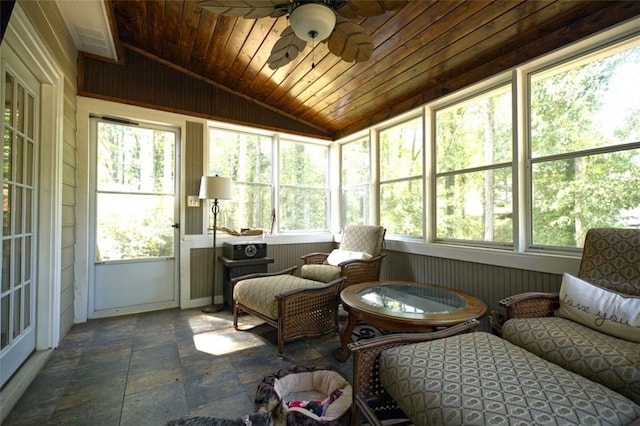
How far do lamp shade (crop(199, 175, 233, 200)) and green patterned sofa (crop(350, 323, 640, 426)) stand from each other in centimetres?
255

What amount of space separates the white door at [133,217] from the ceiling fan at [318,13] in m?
2.41

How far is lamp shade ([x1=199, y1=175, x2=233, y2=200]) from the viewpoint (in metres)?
3.29

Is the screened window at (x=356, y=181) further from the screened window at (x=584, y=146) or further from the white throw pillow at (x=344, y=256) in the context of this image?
the screened window at (x=584, y=146)

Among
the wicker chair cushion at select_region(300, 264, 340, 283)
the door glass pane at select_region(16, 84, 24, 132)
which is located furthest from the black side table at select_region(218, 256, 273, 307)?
the door glass pane at select_region(16, 84, 24, 132)

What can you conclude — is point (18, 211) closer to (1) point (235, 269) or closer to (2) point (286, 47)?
(1) point (235, 269)

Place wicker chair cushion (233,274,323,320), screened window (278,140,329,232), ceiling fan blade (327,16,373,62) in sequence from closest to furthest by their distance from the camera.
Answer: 1. ceiling fan blade (327,16,373,62)
2. wicker chair cushion (233,274,323,320)
3. screened window (278,140,329,232)

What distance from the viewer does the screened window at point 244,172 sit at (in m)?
3.83

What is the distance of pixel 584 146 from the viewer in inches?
82.6

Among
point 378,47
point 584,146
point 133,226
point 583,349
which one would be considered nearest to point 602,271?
point 583,349

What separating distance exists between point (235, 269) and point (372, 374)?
2.44m

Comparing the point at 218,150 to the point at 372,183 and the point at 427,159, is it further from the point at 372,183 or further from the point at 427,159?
the point at 427,159

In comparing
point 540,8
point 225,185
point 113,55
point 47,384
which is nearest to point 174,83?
point 113,55

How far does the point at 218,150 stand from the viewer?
3826mm

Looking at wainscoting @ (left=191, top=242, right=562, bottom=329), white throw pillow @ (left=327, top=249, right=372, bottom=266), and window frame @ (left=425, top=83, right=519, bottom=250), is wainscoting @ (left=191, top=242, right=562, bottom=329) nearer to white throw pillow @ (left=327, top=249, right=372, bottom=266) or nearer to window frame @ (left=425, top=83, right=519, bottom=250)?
window frame @ (left=425, top=83, right=519, bottom=250)
